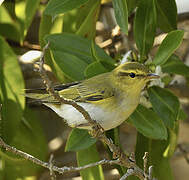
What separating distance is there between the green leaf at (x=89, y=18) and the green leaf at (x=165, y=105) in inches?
18.3

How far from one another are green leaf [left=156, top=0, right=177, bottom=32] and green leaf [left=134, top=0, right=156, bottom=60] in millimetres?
186

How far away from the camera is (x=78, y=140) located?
1961 mm

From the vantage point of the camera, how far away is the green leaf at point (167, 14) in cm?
212

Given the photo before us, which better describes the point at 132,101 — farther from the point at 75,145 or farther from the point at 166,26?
the point at 166,26

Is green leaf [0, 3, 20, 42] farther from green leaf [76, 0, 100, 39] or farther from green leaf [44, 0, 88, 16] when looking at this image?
green leaf [44, 0, 88, 16]

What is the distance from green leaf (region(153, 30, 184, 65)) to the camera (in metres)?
1.83

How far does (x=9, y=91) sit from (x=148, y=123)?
67 cm

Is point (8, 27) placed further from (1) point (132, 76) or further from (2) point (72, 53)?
(1) point (132, 76)

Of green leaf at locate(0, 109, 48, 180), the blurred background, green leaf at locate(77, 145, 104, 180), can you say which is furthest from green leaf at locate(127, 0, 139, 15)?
green leaf at locate(0, 109, 48, 180)

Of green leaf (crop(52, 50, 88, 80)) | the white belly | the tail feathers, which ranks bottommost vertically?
the white belly

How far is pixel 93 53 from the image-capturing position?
1.90m

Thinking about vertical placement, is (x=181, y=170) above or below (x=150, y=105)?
below

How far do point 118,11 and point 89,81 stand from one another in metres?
0.35

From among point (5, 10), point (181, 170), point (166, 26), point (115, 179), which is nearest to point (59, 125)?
point (115, 179)
